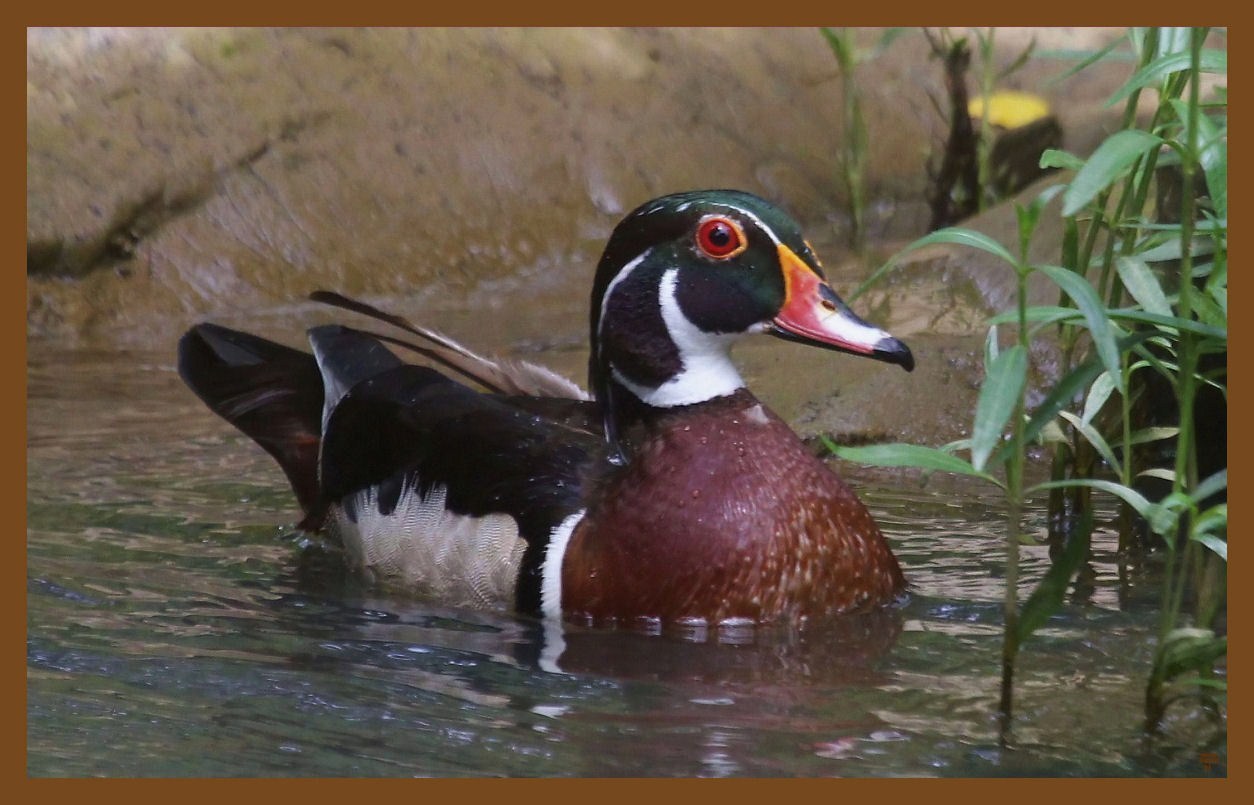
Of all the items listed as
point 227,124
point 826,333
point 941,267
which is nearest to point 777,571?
point 826,333

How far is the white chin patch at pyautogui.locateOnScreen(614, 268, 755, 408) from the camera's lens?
5.06 m

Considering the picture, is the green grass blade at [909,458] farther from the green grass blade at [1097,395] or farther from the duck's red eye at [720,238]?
the duck's red eye at [720,238]

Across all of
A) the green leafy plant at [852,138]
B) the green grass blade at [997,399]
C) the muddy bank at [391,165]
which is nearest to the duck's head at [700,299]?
the green grass blade at [997,399]

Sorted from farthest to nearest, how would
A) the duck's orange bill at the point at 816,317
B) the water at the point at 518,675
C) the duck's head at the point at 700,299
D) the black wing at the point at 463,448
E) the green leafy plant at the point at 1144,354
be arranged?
the black wing at the point at 463,448, the duck's head at the point at 700,299, the duck's orange bill at the point at 816,317, the water at the point at 518,675, the green leafy plant at the point at 1144,354

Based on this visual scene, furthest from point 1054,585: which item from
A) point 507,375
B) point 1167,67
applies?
point 507,375

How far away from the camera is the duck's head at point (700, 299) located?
4.90m

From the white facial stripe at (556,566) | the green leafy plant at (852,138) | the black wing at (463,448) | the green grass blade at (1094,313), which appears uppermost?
the green leafy plant at (852,138)

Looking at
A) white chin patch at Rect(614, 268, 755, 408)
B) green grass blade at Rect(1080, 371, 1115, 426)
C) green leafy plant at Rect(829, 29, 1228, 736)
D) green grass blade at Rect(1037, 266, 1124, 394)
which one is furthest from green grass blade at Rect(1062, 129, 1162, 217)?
white chin patch at Rect(614, 268, 755, 408)

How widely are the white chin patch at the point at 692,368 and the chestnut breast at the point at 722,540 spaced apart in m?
0.13

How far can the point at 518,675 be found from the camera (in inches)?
177

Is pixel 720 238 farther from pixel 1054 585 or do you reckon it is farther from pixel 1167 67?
pixel 1054 585

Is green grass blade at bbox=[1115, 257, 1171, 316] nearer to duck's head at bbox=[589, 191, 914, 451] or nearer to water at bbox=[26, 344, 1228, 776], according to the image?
duck's head at bbox=[589, 191, 914, 451]

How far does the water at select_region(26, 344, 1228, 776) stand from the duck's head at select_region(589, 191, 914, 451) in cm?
77

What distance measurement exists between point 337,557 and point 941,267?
3.24m
